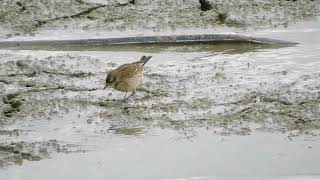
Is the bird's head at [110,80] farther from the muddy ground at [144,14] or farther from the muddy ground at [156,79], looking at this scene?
the muddy ground at [144,14]

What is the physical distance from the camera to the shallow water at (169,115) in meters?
5.30

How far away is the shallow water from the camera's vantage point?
17.4ft

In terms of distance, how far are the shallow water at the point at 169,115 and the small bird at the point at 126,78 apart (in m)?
0.12

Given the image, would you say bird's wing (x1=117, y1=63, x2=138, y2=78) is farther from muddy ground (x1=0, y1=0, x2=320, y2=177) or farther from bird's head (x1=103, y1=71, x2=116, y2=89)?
muddy ground (x1=0, y1=0, x2=320, y2=177)

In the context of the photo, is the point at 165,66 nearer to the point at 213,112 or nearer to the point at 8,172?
the point at 213,112

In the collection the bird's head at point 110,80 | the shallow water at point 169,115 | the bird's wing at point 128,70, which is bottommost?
the shallow water at point 169,115

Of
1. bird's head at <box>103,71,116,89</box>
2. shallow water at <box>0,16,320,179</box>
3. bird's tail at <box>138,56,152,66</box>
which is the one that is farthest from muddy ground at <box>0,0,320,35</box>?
bird's head at <box>103,71,116,89</box>

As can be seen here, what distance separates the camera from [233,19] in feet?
28.3

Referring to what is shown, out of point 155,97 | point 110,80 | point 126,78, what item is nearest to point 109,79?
point 110,80

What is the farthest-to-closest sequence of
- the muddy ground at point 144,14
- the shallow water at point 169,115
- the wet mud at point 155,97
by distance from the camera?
the muddy ground at point 144,14
the wet mud at point 155,97
the shallow water at point 169,115

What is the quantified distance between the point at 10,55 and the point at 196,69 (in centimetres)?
196

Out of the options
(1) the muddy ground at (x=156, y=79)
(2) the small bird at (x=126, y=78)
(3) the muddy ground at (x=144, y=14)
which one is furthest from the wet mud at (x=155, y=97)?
(3) the muddy ground at (x=144, y=14)

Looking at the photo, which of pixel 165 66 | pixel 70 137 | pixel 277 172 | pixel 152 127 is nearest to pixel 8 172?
pixel 70 137

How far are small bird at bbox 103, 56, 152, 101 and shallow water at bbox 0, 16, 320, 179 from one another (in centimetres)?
12
